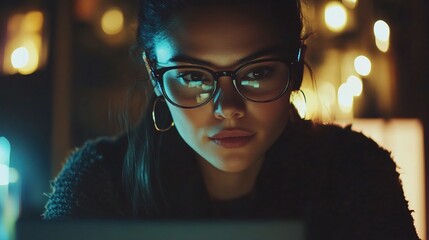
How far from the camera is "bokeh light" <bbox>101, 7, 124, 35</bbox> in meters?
3.41

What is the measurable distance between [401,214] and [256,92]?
0.40 metres

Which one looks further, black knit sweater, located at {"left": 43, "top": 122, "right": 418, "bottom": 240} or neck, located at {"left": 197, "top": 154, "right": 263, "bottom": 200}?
neck, located at {"left": 197, "top": 154, "right": 263, "bottom": 200}

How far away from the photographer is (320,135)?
51.1 inches

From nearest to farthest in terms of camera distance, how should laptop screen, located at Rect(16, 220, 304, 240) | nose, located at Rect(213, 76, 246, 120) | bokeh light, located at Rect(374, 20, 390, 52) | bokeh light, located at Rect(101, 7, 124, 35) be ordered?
laptop screen, located at Rect(16, 220, 304, 240)
nose, located at Rect(213, 76, 246, 120)
bokeh light, located at Rect(374, 20, 390, 52)
bokeh light, located at Rect(101, 7, 124, 35)

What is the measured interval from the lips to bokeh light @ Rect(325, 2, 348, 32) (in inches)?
97.0

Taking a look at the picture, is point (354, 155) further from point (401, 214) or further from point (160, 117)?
point (160, 117)

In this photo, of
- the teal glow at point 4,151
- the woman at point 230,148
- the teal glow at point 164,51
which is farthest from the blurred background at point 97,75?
the teal glow at point 164,51

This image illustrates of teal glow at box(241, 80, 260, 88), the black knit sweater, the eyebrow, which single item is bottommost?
the black knit sweater

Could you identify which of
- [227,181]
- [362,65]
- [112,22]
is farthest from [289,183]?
[112,22]

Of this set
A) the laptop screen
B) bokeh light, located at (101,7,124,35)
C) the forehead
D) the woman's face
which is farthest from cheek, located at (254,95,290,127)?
bokeh light, located at (101,7,124,35)

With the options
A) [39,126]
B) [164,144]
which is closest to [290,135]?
[164,144]

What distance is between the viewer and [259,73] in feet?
3.26

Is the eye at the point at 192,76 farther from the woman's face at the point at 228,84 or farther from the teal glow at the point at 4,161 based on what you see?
the teal glow at the point at 4,161

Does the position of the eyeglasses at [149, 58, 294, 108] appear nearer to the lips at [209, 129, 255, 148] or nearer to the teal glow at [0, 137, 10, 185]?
the lips at [209, 129, 255, 148]
